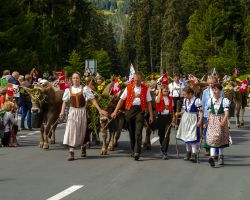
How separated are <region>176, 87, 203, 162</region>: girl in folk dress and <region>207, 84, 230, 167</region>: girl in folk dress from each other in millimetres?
479

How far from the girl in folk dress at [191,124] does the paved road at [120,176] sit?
0.36m

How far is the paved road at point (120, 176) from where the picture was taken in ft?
33.3

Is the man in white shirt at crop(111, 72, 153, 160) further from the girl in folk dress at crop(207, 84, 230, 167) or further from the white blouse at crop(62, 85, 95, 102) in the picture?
the girl in folk dress at crop(207, 84, 230, 167)

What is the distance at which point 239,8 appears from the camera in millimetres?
88938

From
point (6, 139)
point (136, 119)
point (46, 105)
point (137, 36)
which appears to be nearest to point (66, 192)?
point (136, 119)

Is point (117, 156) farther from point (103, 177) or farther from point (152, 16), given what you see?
point (152, 16)

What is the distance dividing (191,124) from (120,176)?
2.70 metres

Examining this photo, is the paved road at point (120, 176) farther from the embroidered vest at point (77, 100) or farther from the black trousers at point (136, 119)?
the embroidered vest at point (77, 100)

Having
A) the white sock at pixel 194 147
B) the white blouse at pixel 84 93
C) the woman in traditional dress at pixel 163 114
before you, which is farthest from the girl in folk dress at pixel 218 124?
the white blouse at pixel 84 93

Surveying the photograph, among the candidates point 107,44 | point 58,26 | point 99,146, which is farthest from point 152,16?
point 99,146

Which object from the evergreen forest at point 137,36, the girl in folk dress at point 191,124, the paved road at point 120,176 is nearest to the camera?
the paved road at point 120,176

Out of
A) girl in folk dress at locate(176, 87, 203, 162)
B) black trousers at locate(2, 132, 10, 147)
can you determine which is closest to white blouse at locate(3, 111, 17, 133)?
black trousers at locate(2, 132, 10, 147)

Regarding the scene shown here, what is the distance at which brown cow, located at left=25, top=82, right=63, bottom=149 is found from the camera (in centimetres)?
1664

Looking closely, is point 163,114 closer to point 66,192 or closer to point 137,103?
point 137,103
